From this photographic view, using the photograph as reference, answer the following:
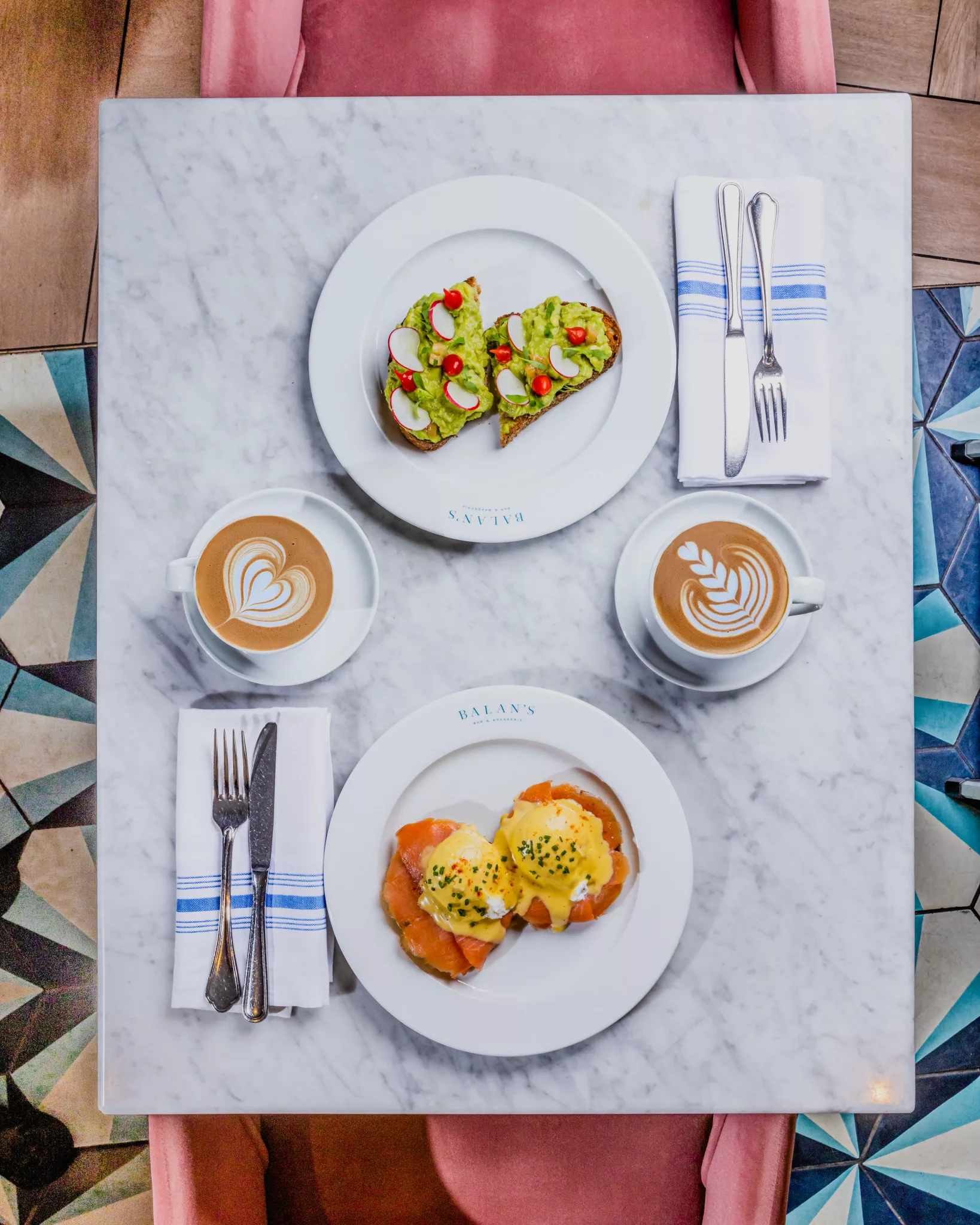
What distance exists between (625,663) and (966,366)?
1.25 m

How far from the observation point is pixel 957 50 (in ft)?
5.99

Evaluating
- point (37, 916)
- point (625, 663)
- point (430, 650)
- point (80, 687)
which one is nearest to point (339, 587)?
point (430, 650)

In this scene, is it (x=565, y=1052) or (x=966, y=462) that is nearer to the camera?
(x=565, y=1052)

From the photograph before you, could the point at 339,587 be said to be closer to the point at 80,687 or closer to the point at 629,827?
the point at 629,827

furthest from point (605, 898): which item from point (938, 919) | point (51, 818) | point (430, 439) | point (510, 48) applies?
point (51, 818)

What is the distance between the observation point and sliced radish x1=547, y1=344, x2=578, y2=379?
3.23 ft

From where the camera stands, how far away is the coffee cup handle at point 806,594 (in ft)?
3.09

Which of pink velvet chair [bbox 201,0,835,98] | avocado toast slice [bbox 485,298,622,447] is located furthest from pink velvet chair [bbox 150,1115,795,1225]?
pink velvet chair [bbox 201,0,835,98]

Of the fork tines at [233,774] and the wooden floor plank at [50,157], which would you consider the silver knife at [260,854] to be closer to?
the fork tines at [233,774]

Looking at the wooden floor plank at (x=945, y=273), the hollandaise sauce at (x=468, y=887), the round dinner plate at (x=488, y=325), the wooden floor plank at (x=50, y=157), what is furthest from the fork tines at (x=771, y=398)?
the wooden floor plank at (x=50, y=157)

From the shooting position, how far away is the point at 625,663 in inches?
41.9

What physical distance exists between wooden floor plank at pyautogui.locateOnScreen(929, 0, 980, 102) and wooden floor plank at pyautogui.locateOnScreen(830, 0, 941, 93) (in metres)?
0.02

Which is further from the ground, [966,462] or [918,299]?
Answer: [918,299]

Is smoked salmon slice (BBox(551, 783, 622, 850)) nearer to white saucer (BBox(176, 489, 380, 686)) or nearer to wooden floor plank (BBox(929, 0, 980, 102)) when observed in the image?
white saucer (BBox(176, 489, 380, 686))
